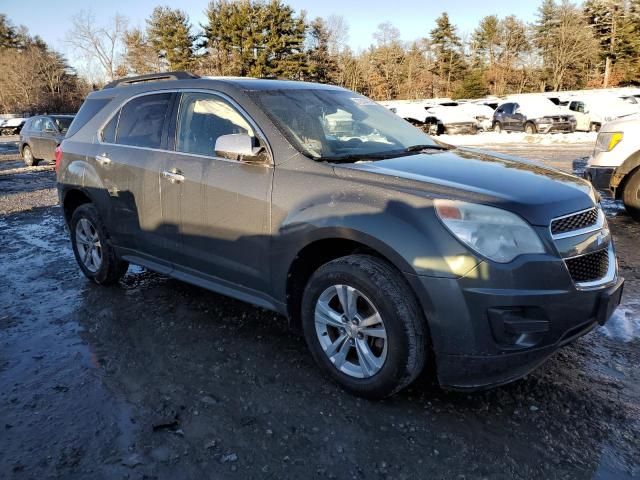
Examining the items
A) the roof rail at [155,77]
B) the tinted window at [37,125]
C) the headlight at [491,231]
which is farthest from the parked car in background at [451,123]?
the headlight at [491,231]

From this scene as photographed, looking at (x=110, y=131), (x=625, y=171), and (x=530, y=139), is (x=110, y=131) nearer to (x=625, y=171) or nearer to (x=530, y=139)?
(x=625, y=171)

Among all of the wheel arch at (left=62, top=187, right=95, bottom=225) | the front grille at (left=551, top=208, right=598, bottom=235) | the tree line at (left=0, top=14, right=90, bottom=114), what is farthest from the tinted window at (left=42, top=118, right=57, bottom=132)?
the tree line at (left=0, top=14, right=90, bottom=114)

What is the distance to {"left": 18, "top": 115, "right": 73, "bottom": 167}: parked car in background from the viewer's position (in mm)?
16547

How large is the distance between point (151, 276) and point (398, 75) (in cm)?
6010

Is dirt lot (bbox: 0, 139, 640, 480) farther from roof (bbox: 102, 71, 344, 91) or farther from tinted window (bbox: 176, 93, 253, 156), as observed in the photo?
roof (bbox: 102, 71, 344, 91)

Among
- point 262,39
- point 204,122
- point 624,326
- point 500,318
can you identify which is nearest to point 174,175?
point 204,122

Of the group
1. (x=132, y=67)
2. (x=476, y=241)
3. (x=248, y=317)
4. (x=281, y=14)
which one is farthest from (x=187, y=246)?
(x=132, y=67)

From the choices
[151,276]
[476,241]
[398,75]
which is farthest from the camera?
[398,75]

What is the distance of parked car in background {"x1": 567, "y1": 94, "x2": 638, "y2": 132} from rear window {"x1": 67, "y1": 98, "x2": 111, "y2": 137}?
80.6 ft

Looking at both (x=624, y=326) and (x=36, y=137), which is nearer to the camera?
(x=624, y=326)

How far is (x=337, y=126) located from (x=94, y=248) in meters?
2.77

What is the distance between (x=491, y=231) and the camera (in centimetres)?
252

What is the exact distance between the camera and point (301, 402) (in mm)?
2922

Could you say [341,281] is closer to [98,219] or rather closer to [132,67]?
[98,219]
